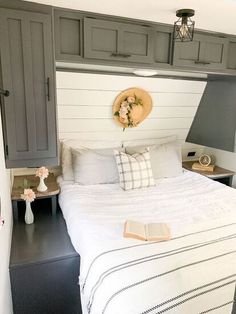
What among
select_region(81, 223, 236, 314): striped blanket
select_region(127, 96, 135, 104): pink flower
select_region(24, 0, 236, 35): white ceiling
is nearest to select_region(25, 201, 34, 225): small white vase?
select_region(81, 223, 236, 314): striped blanket

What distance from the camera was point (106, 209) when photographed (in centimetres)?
189

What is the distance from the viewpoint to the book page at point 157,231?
148cm

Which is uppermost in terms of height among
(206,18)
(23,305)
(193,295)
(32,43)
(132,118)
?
(206,18)

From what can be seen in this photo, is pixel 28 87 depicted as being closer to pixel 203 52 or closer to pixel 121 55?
pixel 121 55

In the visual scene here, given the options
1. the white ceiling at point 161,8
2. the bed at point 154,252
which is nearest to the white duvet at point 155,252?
the bed at point 154,252

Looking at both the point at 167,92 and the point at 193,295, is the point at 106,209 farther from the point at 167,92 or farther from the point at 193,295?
the point at 167,92

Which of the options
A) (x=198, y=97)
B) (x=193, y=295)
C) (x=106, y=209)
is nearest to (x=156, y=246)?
(x=193, y=295)

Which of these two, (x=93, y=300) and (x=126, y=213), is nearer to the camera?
(x=93, y=300)

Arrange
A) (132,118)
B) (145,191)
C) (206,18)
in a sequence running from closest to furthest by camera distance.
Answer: (206,18) → (145,191) → (132,118)

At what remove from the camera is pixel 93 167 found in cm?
238

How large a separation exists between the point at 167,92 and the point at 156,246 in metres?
1.74

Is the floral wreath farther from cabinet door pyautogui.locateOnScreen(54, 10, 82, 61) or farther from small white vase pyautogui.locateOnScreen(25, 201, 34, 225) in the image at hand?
small white vase pyautogui.locateOnScreen(25, 201, 34, 225)

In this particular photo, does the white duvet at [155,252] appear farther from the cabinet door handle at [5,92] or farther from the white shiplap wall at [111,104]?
the cabinet door handle at [5,92]

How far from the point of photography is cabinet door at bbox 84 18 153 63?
5.68 ft
